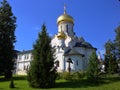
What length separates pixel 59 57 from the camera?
55375 mm

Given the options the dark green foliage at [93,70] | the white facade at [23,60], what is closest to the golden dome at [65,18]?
the white facade at [23,60]

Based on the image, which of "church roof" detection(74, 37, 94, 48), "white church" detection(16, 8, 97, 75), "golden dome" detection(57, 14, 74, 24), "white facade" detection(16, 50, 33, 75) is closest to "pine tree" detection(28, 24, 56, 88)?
"white church" detection(16, 8, 97, 75)

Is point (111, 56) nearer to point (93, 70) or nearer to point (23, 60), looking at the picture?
point (93, 70)

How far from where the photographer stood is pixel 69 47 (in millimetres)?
56969

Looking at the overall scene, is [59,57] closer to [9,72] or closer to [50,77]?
[9,72]

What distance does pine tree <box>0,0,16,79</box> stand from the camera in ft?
146

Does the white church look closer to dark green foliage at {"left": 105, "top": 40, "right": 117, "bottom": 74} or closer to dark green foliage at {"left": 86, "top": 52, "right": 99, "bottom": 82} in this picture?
dark green foliage at {"left": 105, "top": 40, "right": 117, "bottom": 74}

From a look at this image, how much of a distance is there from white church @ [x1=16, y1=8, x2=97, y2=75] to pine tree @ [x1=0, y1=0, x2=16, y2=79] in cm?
1046

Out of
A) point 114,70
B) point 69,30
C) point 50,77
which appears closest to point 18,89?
point 50,77

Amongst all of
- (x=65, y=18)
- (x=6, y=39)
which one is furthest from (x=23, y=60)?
(x=6, y=39)

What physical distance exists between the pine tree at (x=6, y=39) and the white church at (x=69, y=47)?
34.3ft

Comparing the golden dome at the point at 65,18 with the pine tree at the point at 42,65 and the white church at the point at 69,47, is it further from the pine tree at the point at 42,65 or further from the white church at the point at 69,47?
the pine tree at the point at 42,65

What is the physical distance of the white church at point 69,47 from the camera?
175 ft

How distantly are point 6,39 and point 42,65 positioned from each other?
14.2 meters
